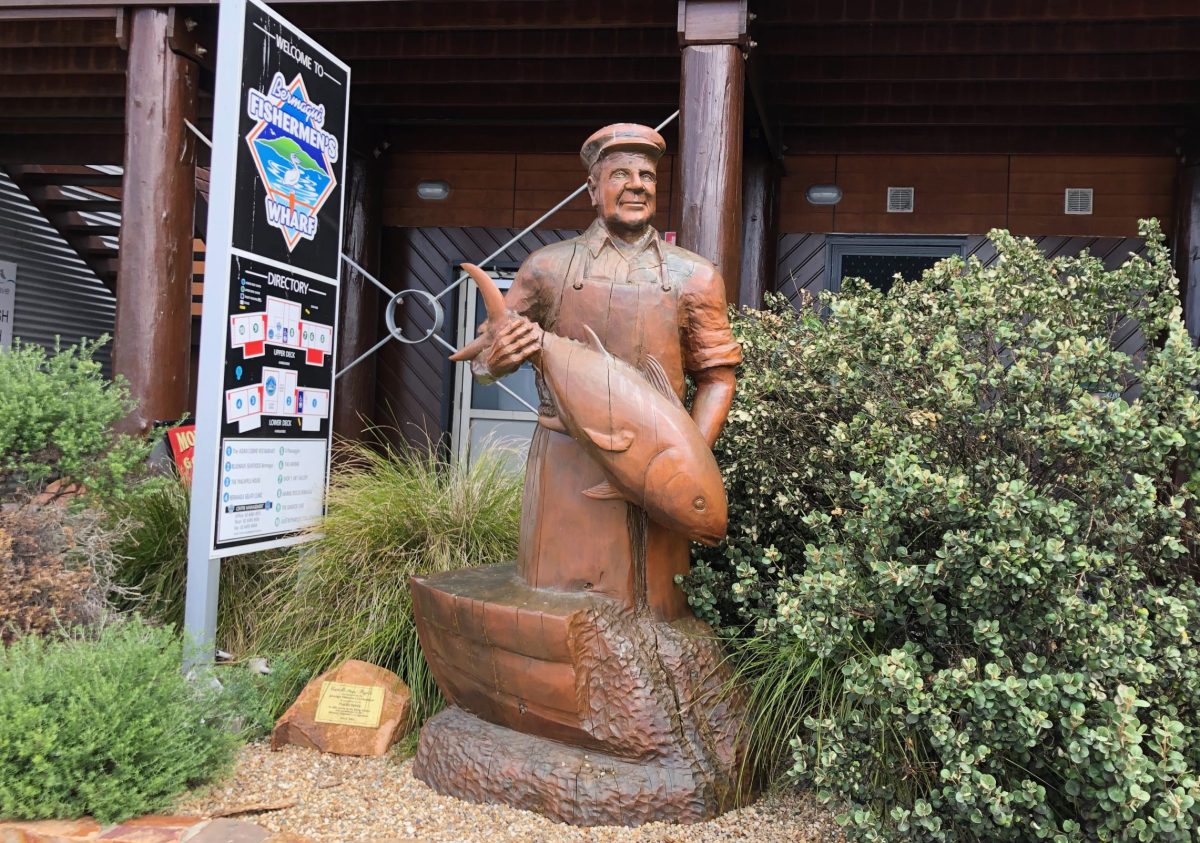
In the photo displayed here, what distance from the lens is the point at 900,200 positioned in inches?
304

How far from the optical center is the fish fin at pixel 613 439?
3031 millimetres

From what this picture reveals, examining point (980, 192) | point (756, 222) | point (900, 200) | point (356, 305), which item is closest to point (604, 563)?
point (756, 222)

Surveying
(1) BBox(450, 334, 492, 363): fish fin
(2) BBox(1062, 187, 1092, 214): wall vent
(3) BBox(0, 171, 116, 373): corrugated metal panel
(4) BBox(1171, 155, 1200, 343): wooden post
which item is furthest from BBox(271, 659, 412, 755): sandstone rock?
(3) BBox(0, 171, 116, 373): corrugated metal panel

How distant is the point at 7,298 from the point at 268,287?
7.37m

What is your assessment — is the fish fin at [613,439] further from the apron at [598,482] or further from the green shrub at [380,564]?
the green shrub at [380,564]

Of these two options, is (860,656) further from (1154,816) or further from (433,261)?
(433,261)

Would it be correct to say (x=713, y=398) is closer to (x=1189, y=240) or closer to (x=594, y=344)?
(x=594, y=344)

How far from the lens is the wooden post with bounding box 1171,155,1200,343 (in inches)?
269

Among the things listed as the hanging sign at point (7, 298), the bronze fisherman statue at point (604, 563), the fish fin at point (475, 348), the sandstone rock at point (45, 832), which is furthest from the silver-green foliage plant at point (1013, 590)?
the hanging sign at point (7, 298)

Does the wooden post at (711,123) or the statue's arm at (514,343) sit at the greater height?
the wooden post at (711,123)

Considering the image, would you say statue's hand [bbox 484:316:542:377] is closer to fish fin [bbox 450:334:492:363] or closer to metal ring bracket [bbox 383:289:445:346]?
fish fin [bbox 450:334:492:363]

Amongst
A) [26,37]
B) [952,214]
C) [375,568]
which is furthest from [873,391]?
[26,37]

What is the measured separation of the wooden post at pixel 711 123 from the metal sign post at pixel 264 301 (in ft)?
5.72

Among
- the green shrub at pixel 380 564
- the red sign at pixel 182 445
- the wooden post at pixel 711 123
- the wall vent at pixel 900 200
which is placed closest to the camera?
the green shrub at pixel 380 564
